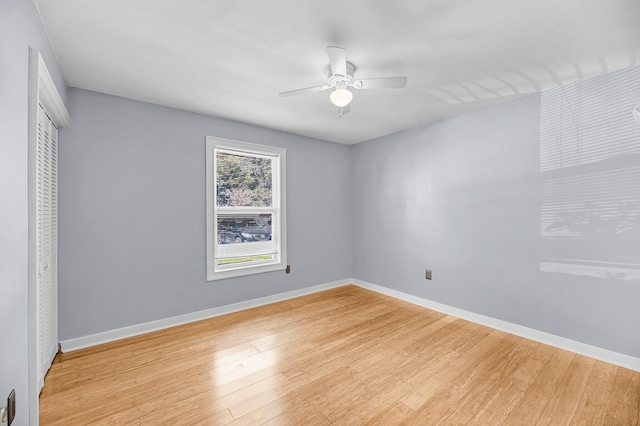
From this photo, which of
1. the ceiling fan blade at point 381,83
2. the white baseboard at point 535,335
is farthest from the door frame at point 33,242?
the white baseboard at point 535,335

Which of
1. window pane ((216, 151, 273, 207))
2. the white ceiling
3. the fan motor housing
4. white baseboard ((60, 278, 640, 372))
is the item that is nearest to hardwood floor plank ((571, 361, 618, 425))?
white baseboard ((60, 278, 640, 372))

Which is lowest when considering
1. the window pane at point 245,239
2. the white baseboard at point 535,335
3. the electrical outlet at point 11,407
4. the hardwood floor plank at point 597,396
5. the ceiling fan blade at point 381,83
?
the hardwood floor plank at point 597,396

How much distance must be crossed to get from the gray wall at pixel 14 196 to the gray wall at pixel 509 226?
376 cm

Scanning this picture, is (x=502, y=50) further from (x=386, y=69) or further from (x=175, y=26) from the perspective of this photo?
(x=175, y=26)

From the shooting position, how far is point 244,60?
2.17 m

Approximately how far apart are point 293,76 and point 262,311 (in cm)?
276

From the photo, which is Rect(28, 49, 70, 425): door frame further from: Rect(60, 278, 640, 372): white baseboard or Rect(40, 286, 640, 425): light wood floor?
Result: Rect(60, 278, 640, 372): white baseboard

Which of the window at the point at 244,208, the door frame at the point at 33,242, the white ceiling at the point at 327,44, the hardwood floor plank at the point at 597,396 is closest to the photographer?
the door frame at the point at 33,242

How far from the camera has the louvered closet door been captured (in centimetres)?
201

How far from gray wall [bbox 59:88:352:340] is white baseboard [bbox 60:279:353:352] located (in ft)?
0.18

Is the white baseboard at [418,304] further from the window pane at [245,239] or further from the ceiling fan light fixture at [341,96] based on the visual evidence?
the ceiling fan light fixture at [341,96]

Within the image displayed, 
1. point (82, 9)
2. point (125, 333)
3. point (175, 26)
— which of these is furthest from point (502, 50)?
point (125, 333)

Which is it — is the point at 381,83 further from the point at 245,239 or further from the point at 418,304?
the point at 418,304

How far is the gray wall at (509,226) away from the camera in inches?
91.7
